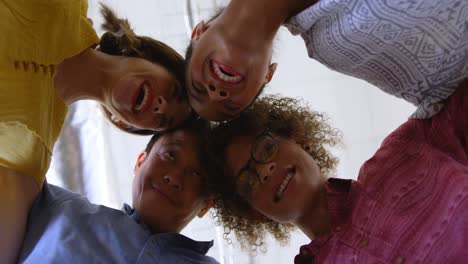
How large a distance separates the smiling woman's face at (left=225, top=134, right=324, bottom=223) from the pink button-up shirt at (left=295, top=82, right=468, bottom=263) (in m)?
0.06

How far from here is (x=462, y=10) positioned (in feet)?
2.06

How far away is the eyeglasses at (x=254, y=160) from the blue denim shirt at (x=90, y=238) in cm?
17

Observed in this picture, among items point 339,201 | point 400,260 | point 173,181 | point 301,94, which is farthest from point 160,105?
point 301,94

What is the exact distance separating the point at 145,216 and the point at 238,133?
233 mm

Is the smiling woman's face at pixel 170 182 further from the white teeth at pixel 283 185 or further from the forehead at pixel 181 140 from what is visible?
the white teeth at pixel 283 185

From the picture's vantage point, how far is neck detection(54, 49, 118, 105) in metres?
0.91

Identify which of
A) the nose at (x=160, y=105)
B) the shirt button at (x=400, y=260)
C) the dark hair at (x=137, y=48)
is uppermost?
the dark hair at (x=137, y=48)

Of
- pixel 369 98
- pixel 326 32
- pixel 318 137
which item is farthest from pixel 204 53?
pixel 369 98

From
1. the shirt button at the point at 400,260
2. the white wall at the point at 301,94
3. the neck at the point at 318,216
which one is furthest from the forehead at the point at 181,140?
the white wall at the point at 301,94

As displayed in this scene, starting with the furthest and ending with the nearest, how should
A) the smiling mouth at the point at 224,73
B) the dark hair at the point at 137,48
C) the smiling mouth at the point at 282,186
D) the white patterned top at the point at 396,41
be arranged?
the dark hair at the point at 137,48 < the smiling mouth at the point at 282,186 < the smiling mouth at the point at 224,73 < the white patterned top at the point at 396,41

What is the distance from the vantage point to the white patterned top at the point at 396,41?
2.07 ft

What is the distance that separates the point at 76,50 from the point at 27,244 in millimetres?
339

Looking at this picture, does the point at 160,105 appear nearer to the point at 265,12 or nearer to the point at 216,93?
the point at 216,93

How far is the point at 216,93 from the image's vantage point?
761 millimetres
